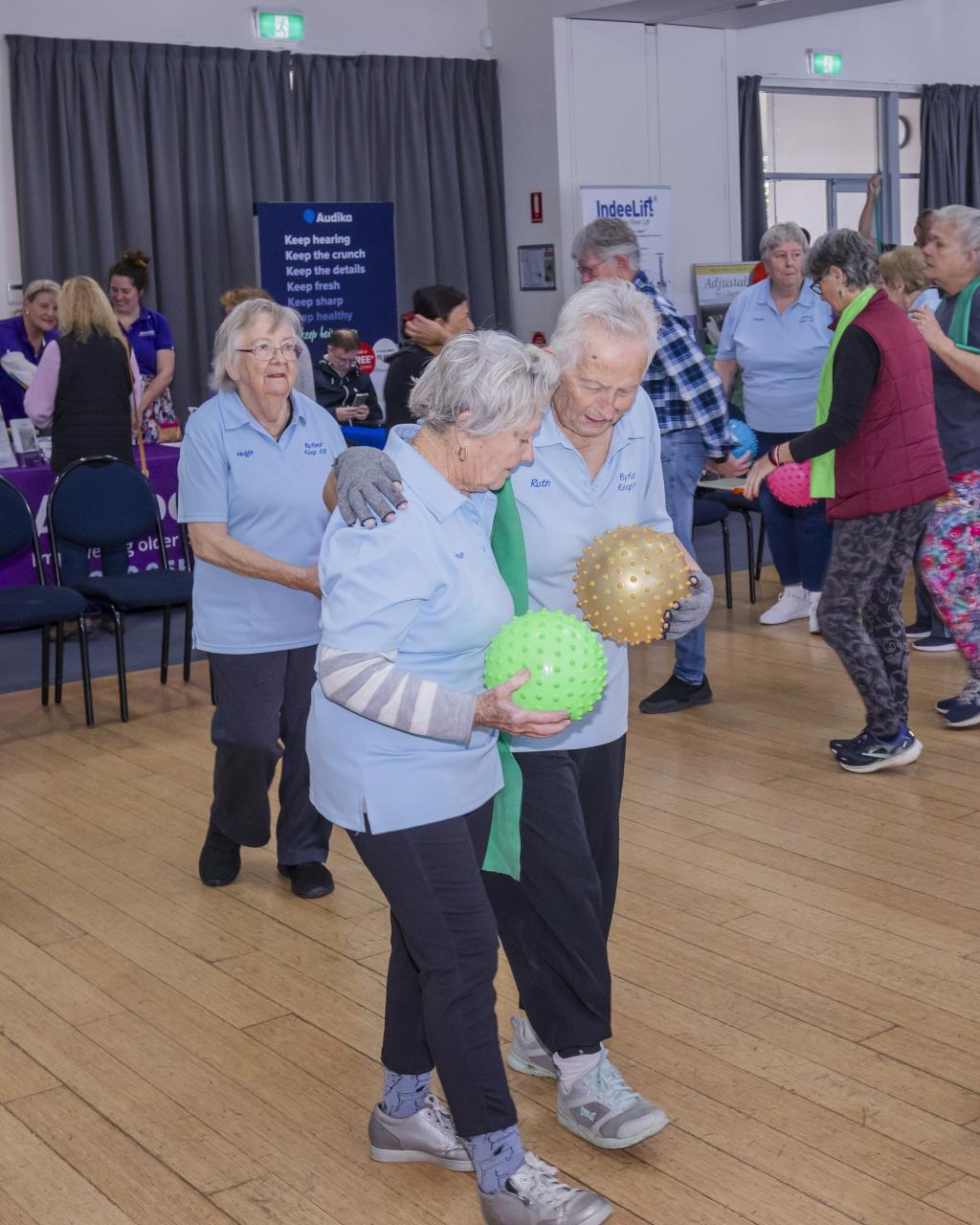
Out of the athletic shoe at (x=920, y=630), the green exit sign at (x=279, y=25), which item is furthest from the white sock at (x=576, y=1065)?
the green exit sign at (x=279, y=25)

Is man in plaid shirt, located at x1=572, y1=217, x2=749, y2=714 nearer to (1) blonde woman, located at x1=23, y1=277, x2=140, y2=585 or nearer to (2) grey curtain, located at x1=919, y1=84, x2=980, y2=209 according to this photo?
(1) blonde woman, located at x1=23, y1=277, x2=140, y2=585

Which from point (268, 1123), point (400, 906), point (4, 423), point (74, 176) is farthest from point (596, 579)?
point (74, 176)

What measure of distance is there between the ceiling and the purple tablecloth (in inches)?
172

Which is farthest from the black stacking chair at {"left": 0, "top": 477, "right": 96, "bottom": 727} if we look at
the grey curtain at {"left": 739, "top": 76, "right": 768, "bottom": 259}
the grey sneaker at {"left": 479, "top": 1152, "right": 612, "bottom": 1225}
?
the grey curtain at {"left": 739, "top": 76, "right": 768, "bottom": 259}

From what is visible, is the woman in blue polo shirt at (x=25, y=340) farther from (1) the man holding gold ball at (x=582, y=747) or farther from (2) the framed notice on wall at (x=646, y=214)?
(1) the man holding gold ball at (x=582, y=747)

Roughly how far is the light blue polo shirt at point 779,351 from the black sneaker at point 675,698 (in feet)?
4.76

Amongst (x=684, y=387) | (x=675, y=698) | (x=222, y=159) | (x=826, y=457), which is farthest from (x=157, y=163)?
(x=826, y=457)

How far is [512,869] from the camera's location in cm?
238

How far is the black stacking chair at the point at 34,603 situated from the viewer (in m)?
5.43

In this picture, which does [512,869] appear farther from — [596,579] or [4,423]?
[4,423]

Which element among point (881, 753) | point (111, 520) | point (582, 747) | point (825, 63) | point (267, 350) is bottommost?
point (881, 753)

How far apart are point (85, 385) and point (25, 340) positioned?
4.11 ft

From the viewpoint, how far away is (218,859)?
155 inches

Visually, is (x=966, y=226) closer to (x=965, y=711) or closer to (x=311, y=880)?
(x=965, y=711)
